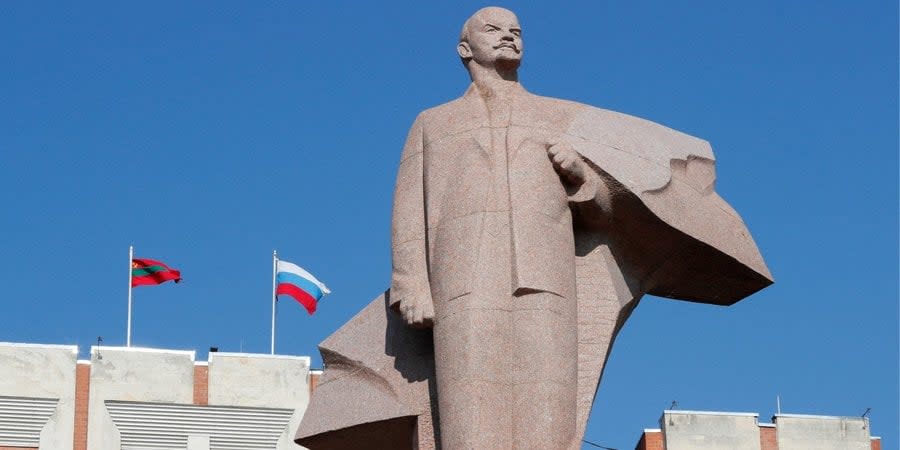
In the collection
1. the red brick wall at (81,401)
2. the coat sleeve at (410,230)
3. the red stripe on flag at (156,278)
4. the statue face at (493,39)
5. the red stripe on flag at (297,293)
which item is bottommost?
the coat sleeve at (410,230)

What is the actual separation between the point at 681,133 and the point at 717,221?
878 millimetres

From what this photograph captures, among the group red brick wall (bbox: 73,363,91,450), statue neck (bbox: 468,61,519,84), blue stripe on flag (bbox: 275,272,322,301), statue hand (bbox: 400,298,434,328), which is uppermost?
blue stripe on flag (bbox: 275,272,322,301)

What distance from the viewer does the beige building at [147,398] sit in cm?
4128

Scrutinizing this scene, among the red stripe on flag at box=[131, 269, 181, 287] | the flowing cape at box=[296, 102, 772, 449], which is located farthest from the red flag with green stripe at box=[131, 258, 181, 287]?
the flowing cape at box=[296, 102, 772, 449]

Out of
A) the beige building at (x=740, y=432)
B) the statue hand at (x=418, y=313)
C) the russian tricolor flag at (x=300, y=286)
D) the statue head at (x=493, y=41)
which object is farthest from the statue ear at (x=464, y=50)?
the russian tricolor flag at (x=300, y=286)

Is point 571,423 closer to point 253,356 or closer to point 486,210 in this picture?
point 486,210

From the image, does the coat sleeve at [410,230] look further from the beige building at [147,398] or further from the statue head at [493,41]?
the beige building at [147,398]

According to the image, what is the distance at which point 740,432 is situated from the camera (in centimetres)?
3728

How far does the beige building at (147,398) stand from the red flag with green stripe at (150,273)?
1438mm

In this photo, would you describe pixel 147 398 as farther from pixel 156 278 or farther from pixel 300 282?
pixel 300 282

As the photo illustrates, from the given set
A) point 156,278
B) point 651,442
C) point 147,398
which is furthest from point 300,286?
point 651,442

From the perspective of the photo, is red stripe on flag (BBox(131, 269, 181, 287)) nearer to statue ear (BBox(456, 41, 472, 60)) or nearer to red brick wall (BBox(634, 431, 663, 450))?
red brick wall (BBox(634, 431, 663, 450))

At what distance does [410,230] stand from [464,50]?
151cm

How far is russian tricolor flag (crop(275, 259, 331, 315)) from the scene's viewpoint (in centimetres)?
3925
